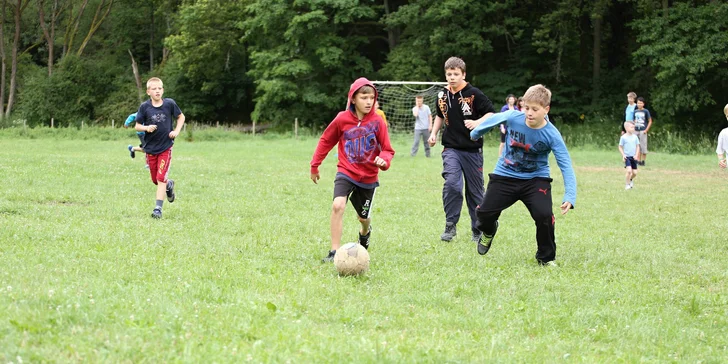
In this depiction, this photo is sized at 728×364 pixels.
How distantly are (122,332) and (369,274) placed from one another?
2.96m

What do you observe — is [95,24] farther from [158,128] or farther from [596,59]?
[158,128]

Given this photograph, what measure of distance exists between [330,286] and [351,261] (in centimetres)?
50

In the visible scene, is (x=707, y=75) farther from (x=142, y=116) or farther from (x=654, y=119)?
(x=142, y=116)

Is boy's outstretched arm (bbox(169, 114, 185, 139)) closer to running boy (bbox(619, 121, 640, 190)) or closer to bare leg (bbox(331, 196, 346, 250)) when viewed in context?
Answer: bare leg (bbox(331, 196, 346, 250))

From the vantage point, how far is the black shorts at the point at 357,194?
7.94m

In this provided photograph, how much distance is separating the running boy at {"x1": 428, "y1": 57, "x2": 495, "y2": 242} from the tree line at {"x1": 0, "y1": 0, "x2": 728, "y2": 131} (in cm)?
2897

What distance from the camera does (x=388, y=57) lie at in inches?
1882

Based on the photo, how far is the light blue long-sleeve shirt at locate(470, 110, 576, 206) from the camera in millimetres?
7926

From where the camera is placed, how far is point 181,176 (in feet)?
58.3

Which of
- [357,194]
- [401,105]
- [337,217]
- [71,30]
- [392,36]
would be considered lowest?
[337,217]

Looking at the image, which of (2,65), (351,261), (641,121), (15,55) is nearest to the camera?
(351,261)

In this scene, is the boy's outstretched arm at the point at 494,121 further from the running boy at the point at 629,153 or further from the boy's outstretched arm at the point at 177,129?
the running boy at the point at 629,153

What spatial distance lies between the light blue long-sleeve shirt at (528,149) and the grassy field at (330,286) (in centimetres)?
94

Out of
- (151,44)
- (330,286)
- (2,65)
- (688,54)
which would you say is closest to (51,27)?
(2,65)
